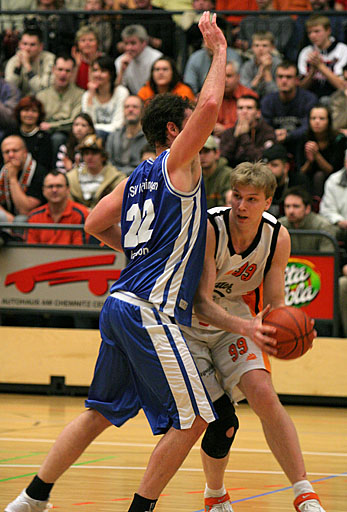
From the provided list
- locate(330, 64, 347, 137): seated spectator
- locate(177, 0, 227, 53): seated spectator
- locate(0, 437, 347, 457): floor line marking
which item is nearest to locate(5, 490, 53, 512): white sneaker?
locate(0, 437, 347, 457): floor line marking

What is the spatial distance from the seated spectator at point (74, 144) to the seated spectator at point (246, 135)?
1842 millimetres

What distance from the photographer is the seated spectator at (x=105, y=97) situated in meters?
11.1

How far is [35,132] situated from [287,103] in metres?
3.34

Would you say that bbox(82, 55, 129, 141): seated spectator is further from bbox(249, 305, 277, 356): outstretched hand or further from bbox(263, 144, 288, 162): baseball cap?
bbox(249, 305, 277, 356): outstretched hand

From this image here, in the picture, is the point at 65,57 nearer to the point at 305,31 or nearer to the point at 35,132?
the point at 35,132

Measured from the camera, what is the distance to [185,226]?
3729mm

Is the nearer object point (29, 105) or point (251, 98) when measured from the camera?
Result: point (251, 98)

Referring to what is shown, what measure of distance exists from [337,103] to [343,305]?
10.7 feet

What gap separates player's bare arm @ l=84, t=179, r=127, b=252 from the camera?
4.04 m

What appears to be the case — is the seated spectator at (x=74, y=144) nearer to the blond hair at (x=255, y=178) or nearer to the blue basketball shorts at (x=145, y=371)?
the blond hair at (x=255, y=178)

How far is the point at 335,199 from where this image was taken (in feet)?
30.5

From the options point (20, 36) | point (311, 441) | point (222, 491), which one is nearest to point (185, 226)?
point (222, 491)

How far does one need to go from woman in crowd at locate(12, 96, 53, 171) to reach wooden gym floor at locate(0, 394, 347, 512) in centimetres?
390

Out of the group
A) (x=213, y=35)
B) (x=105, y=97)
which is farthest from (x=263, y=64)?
(x=213, y=35)
